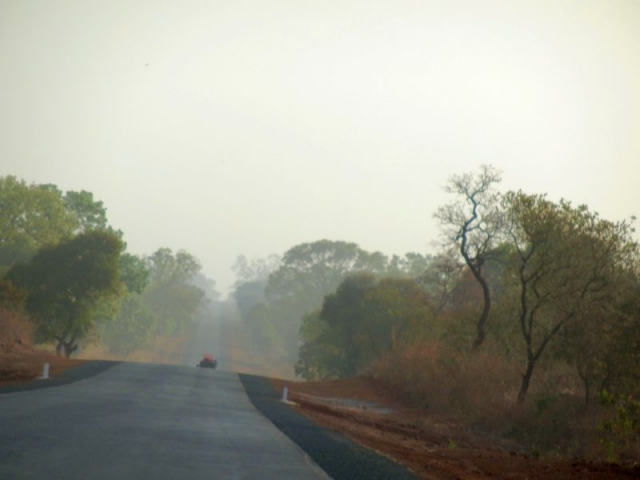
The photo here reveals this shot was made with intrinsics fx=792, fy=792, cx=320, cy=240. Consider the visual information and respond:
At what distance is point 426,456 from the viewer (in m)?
18.8

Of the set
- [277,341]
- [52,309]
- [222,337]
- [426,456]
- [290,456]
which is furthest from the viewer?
[222,337]

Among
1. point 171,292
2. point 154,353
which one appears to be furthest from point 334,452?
point 171,292

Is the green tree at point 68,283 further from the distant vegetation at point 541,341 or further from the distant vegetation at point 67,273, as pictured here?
the distant vegetation at point 541,341

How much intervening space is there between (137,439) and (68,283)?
45.6m

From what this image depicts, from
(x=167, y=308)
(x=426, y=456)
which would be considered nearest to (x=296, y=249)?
(x=167, y=308)

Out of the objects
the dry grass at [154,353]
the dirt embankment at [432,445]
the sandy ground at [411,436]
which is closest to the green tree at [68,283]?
the sandy ground at [411,436]

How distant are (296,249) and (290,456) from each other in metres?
126

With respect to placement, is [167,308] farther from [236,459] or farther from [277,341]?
[236,459]

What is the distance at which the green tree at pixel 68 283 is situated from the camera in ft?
188

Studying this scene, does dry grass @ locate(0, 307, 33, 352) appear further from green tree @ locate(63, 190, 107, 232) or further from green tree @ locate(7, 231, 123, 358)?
green tree @ locate(63, 190, 107, 232)

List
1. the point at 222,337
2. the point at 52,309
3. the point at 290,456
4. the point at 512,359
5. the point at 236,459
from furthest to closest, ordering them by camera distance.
Answer: 1. the point at 222,337
2. the point at 52,309
3. the point at 512,359
4. the point at 290,456
5. the point at 236,459

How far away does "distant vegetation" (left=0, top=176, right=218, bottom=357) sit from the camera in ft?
188

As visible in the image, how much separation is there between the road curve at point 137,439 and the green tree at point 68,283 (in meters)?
32.0

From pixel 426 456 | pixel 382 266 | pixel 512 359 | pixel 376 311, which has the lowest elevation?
pixel 426 456
